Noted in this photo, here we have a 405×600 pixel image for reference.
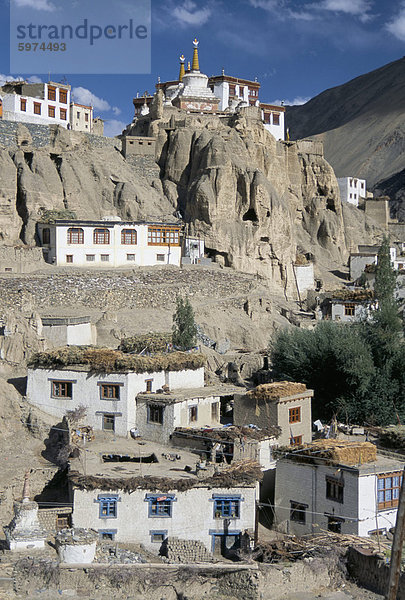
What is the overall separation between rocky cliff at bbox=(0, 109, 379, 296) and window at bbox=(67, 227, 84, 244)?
271cm

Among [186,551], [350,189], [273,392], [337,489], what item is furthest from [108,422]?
[350,189]

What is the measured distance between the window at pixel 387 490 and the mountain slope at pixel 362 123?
10129cm

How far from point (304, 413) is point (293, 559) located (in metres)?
8.29

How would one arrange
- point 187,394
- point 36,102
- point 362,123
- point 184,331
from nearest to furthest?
point 187,394
point 184,331
point 36,102
point 362,123

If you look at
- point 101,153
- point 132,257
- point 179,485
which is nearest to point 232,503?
point 179,485

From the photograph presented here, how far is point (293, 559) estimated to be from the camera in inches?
805

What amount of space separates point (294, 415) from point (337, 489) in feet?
17.9

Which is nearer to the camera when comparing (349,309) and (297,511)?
(297,511)

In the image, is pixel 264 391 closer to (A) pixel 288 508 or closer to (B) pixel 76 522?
(A) pixel 288 508

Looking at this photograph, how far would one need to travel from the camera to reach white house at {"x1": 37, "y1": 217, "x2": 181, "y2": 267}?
4719 centimetres

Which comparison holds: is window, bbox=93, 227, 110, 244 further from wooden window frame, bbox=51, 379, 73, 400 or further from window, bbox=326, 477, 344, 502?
window, bbox=326, 477, 344, 502

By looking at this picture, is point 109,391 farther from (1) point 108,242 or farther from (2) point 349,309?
(2) point 349,309

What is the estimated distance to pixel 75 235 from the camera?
47344 mm

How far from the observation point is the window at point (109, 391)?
2781 centimetres
